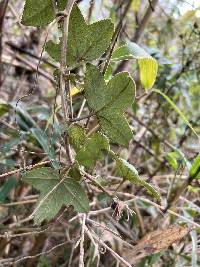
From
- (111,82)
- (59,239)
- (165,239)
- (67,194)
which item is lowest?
(59,239)

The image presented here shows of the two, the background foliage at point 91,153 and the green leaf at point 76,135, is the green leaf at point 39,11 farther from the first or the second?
the green leaf at point 76,135

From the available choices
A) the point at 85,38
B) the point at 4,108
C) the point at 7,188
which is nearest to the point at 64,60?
the point at 85,38

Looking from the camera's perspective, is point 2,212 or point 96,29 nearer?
point 96,29

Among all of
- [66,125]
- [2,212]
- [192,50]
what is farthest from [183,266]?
[192,50]

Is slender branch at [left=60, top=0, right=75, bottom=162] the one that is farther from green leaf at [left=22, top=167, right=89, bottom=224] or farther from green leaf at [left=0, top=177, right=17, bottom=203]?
green leaf at [left=0, top=177, right=17, bottom=203]

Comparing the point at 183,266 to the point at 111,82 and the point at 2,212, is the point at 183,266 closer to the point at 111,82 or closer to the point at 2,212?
the point at 2,212

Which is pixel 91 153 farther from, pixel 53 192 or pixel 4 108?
pixel 4 108
